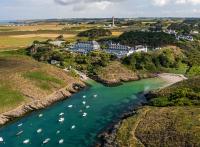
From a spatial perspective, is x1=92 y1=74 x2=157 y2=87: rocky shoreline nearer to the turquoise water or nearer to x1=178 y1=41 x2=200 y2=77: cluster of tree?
the turquoise water

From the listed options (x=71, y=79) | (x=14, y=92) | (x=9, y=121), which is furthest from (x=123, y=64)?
(x=9, y=121)

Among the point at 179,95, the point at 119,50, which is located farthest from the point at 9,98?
the point at 119,50

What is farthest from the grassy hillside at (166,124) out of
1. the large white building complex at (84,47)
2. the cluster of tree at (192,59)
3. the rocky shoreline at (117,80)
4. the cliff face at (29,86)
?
the large white building complex at (84,47)

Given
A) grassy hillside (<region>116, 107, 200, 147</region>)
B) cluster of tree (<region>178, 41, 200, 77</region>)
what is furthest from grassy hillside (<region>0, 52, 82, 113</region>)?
cluster of tree (<region>178, 41, 200, 77</region>)

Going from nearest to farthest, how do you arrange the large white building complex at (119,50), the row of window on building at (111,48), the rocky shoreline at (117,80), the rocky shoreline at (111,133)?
the rocky shoreline at (111,133), the rocky shoreline at (117,80), the large white building complex at (119,50), the row of window on building at (111,48)

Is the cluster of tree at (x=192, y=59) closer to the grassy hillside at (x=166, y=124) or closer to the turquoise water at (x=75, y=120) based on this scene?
the turquoise water at (x=75, y=120)

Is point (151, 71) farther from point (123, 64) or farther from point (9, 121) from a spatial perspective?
point (9, 121)
